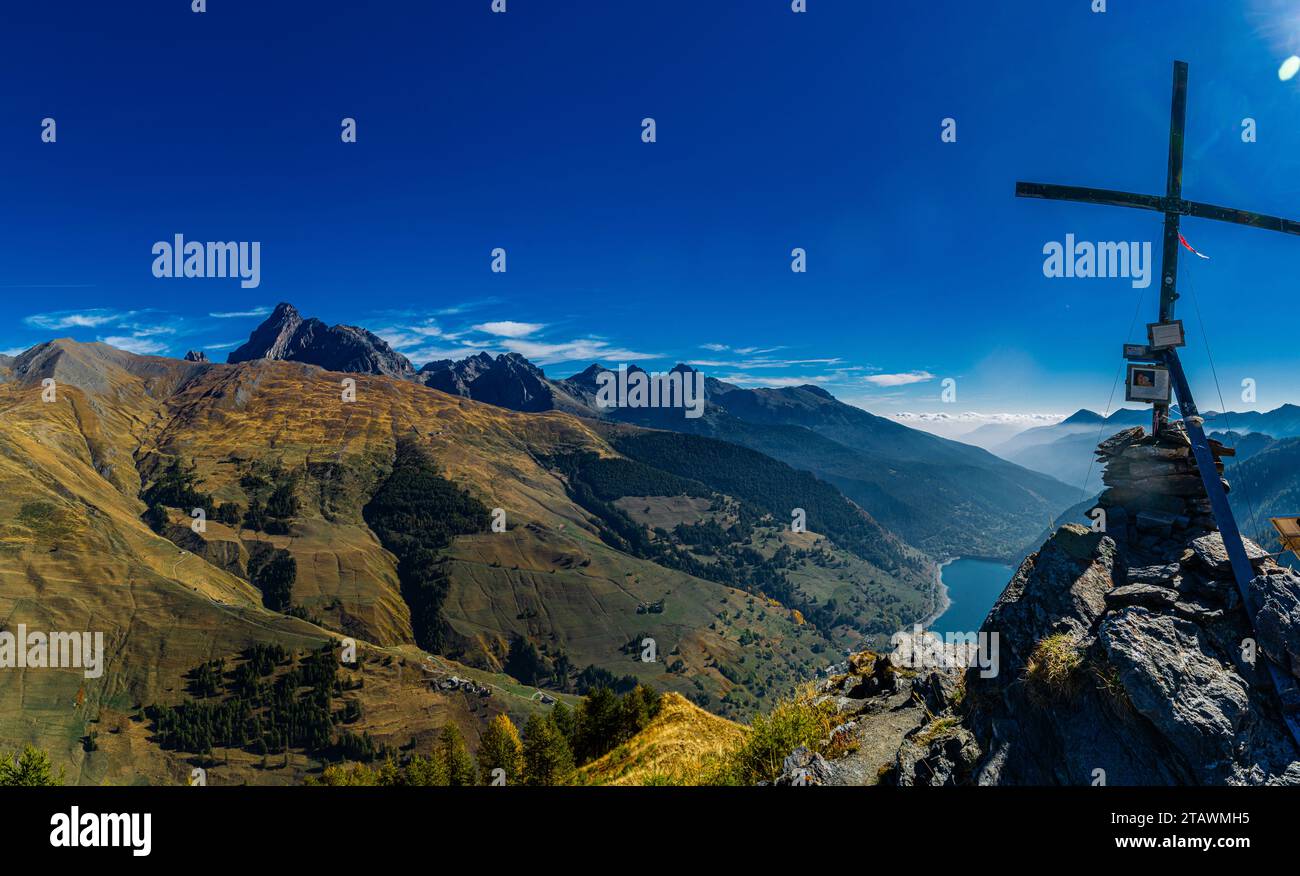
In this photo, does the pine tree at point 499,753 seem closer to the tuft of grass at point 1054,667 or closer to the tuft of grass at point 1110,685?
the tuft of grass at point 1054,667

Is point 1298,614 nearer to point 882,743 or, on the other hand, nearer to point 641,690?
point 882,743

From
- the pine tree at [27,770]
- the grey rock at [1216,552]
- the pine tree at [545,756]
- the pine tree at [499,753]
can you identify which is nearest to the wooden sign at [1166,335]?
the grey rock at [1216,552]

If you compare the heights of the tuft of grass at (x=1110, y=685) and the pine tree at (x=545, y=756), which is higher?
the tuft of grass at (x=1110, y=685)

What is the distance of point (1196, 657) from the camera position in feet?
36.0

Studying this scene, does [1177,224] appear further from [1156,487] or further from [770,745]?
[770,745]

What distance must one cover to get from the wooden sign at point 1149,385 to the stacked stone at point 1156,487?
0.90m

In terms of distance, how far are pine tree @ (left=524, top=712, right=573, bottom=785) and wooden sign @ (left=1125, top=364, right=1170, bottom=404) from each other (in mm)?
33377

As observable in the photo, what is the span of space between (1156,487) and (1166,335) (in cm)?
382

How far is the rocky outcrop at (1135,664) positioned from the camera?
1027 cm

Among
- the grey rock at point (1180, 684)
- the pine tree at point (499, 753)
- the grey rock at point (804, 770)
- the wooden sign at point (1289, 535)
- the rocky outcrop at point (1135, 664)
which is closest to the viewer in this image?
the grey rock at point (1180, 684)

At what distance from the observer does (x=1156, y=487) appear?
14023mm

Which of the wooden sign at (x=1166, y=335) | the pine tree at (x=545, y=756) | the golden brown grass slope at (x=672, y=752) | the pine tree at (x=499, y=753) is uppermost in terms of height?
the wooden sign at (x=1166, y=335)

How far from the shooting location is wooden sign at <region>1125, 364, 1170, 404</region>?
14.1m

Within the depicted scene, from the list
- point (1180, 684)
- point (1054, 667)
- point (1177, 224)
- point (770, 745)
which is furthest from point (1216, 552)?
point (770, 745)
